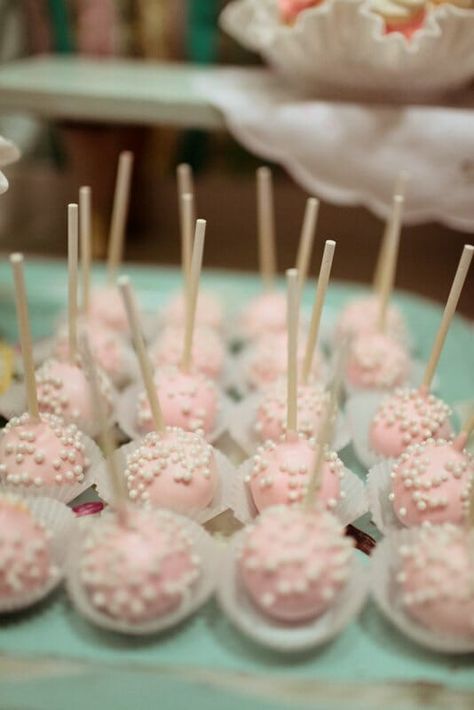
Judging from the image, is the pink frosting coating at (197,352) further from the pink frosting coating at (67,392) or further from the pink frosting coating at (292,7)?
the pink frosting coating at (292,7)

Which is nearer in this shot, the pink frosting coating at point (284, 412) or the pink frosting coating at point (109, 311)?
the pink frosting coating at point (284, 412)

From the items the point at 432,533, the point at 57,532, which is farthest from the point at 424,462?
the point at 57,532

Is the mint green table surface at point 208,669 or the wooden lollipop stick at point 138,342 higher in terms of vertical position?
the wooden lollipop stick at point 138,342

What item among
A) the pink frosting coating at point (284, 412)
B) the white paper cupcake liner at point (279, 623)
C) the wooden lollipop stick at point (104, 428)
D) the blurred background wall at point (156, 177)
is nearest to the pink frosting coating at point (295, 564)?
the white paper cupcake liner at point (279, 623)

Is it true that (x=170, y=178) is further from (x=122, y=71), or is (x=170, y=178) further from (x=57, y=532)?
(x=57, y=532)

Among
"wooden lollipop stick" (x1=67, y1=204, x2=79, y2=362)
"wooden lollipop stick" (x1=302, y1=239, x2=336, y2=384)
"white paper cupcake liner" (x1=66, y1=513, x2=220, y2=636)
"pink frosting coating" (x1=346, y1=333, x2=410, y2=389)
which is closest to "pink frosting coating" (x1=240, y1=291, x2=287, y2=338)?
"pink frosting coating" (x1=346, y1=333, x2=410, y2=389)

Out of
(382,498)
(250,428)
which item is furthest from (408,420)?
(250,428)

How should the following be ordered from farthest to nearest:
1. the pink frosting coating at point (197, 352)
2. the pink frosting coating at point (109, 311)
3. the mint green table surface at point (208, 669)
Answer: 1. the pink frosting coating at point (109, 311)
2. the pink frosting coating at point (197, 352)
3. the mint green table surface at point (208, 669)

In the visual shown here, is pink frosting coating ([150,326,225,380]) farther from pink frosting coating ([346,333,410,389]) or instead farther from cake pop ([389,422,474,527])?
cake pop ([389,422,474,527])
